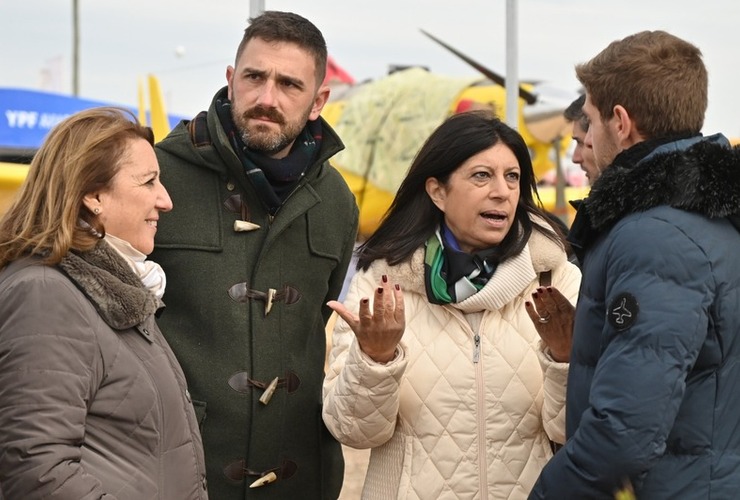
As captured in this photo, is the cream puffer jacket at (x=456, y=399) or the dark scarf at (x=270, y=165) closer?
the cream puffer jacket at (x=456, y=399)

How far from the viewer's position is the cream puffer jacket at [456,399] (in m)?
2.84

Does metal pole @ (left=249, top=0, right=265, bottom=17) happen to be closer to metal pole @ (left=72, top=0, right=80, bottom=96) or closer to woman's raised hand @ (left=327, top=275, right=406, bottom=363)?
woman's raised hand @ (left=327, top=275, right=406, bottom=363)

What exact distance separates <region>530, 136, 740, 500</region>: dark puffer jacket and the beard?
1203mm

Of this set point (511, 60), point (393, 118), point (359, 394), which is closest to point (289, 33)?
point (359, 394)

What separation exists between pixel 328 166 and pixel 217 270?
555 mm

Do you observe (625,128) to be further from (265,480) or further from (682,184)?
(265,480)

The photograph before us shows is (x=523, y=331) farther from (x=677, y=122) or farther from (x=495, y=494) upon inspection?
(x=677, y=122)

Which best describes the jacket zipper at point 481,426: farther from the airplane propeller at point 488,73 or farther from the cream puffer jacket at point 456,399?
the airplane propeller at point 488,73

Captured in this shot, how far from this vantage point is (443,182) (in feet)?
10.3

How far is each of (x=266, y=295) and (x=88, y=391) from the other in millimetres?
1088

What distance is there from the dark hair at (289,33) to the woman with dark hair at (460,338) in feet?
1.71

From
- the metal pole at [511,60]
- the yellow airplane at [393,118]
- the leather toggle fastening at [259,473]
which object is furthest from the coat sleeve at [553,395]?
the yellow airplane at [393,118]

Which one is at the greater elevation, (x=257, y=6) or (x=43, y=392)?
(x=257, y=6)

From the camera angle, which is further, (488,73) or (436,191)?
(488,73)
